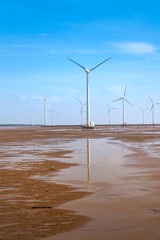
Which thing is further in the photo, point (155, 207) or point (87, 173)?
point (87, 173)

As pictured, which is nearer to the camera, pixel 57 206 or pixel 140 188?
pixel 57 206

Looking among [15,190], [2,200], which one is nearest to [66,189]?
[15,190]

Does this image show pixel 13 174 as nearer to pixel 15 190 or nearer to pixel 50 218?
pixel 15 190

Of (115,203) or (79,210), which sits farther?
(115,203)

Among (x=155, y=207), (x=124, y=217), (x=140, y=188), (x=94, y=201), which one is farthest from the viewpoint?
(x=140, y=188)

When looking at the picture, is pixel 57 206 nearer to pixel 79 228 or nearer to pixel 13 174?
pixel 79 228

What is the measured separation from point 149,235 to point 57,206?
254 cm

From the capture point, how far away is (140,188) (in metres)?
8.50

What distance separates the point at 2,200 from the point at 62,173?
4.41m

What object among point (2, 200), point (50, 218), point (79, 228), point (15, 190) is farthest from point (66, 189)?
point (79, 228)

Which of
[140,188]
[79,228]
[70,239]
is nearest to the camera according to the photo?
[70,239]

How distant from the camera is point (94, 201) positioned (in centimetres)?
717

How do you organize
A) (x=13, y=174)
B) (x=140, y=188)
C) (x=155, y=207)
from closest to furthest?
(x=155, y=207) → (x=140, y=188) → (x=13, y=174)

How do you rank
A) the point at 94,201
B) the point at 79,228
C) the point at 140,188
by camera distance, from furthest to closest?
the point at 140,188
the point at 94,201
the point at 79,228
